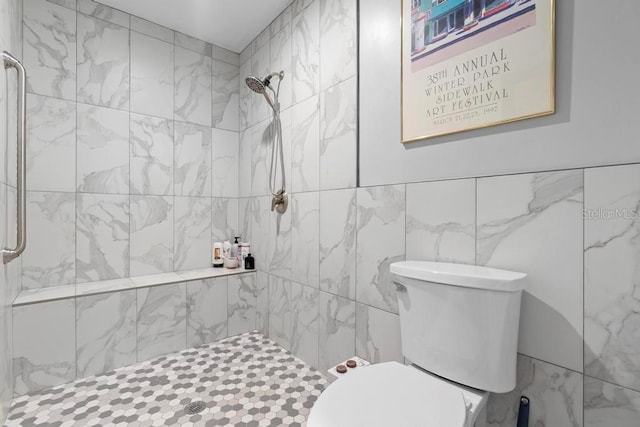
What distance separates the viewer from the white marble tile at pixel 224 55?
2.41 metres

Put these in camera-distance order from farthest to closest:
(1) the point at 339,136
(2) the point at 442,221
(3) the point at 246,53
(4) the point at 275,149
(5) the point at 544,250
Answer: (3) the point at 246,53 < (4) the point at 275,149 < (1) the point at 339,136 < (2) the point at 442,221 < (5) the point at 544,250

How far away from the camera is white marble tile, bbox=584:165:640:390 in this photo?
0.78 m

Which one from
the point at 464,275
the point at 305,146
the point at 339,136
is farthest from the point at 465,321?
the point at 305,146

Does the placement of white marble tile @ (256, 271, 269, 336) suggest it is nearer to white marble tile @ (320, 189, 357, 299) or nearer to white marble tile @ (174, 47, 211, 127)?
white marble tile @ (320, 189, 357, 299)

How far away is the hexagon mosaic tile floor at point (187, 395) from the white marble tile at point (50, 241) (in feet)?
2.03

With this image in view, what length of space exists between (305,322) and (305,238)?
0.50 metres

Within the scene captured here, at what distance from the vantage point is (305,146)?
1.81 m

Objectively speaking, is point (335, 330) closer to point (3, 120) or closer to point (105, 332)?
point (105, 332)

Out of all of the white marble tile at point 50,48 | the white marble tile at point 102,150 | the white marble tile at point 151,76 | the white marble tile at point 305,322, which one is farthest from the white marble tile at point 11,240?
the white marble tile at point 305,322

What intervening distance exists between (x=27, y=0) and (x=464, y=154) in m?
2.50

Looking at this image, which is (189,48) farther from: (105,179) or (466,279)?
(466,279)

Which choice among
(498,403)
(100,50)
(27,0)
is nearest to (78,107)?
(100,50)

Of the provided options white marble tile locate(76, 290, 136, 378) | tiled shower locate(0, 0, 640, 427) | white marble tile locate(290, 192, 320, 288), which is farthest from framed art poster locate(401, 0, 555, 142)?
white marble tile locate(76, 290, 136, 378)

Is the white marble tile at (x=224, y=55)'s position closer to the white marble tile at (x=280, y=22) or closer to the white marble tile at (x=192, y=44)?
the white marble tile at (x=192, y=44)
